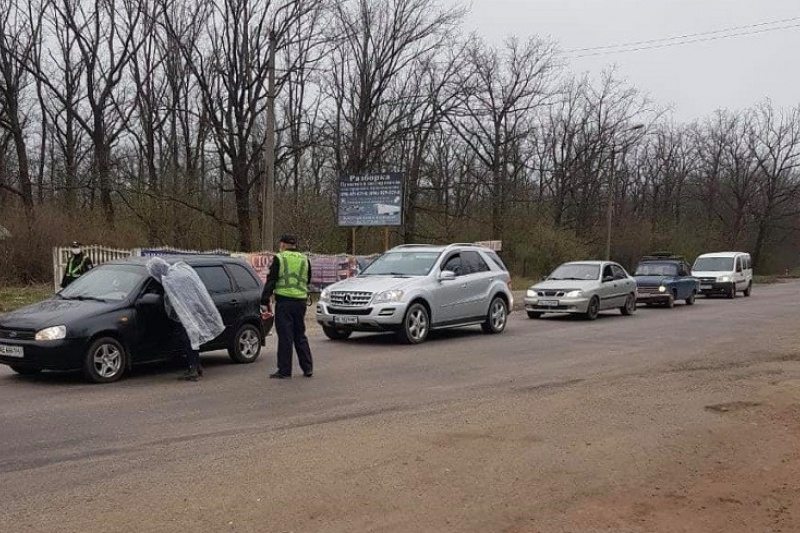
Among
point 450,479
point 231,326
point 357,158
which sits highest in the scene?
point 357,158

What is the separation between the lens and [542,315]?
20.9 meters

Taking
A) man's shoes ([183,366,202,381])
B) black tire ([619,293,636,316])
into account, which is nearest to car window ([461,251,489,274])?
man's shoes ([183,366,202,381])

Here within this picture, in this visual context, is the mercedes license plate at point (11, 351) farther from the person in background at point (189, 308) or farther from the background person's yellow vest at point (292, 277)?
the background person's yellow vest at point (292, 277)

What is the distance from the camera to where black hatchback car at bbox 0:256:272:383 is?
344 inches

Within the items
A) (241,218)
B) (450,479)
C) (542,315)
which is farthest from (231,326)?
(241,218)

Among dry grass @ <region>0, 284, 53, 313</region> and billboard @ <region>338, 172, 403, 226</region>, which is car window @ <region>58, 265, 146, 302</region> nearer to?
dry grass @ <region>0, 284, 53, 313</region>

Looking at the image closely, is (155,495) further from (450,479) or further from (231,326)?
(231,326)

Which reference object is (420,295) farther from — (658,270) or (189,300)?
Result: (658,270)

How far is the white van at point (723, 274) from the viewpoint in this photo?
2991 centimetres

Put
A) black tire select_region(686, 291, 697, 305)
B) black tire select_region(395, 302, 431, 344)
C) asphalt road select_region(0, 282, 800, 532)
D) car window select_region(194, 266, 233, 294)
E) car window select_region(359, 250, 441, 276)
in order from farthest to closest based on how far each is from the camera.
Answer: black tire select_region(686, 291, 697, 305) → car window select_region(359, 250, 441, 276) → black tire select_region(395, 302, 431, 344) → car window select_region(194, 266, 233, 294) → asphalt road select_region(0, 282, 800, 532)

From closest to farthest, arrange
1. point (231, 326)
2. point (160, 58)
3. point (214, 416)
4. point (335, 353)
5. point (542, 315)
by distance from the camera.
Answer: point (214, 416), point (231, 326), point (335, 353), point (542, 315), point (160, 58)

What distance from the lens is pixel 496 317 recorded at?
1553 cm

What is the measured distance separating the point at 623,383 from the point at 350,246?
25558 millimetres

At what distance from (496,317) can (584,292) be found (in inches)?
176
